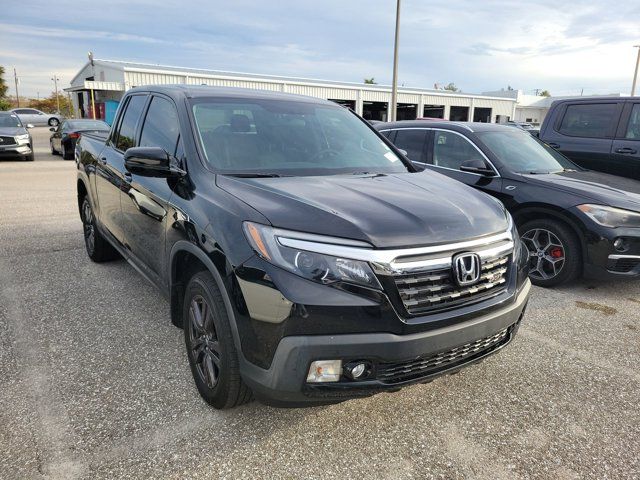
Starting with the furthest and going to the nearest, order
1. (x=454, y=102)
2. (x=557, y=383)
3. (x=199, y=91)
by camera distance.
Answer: (x=454, y=102) → (x=199, y=91) → (x=557, y=383)

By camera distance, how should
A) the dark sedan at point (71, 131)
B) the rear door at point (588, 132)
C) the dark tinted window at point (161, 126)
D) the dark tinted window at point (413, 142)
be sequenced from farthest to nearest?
the dark sedan at point (71, 131), the rear door at point (588, 132), the dark tinted window at point (413, 142), the dark tinted window at point (161, 126)

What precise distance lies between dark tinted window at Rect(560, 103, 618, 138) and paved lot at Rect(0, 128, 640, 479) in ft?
13.2

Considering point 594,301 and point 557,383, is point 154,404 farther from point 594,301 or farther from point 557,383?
point 594,301

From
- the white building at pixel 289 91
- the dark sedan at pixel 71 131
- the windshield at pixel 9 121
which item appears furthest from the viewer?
the white building at pixel 289 91

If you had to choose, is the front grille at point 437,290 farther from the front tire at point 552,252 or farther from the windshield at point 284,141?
the front tire at point 552,252

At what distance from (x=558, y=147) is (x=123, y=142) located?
6221 mm

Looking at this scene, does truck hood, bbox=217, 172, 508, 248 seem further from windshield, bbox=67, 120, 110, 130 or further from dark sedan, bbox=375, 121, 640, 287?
windshield, bbox=67, 120, 110, 130

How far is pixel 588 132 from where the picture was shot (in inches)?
281

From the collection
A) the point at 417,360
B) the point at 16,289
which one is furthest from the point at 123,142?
the point at 417,360

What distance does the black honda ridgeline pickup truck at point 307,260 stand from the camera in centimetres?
204

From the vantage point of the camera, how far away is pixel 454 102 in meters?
45.3

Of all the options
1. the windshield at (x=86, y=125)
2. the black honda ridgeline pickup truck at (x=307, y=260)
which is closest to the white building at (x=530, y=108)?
Result: the windshield at (x=86, y=125)

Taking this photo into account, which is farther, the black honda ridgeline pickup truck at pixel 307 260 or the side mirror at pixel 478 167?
the side mirror at pixel 478 167

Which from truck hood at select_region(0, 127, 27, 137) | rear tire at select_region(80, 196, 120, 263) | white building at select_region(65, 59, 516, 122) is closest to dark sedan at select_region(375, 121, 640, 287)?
rear tire at select_region(80, 196, 120, 263)
